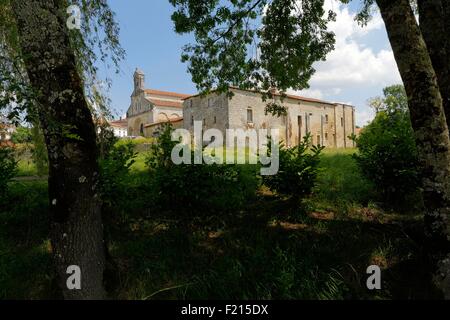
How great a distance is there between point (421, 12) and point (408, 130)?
126 inches

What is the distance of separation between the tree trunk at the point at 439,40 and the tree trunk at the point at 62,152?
196 inches

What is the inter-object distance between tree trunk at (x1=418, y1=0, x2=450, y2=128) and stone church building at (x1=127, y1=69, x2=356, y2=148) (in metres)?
23.8

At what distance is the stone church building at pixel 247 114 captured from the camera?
128 feet

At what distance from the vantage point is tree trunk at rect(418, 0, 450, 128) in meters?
4.63

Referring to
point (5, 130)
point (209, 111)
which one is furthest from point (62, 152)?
point (209, 111)

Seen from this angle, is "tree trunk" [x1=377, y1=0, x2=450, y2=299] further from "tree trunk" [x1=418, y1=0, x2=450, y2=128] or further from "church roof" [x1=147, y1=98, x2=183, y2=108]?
"church roof" [x1=147, y1=98, x2=183, y2=108]

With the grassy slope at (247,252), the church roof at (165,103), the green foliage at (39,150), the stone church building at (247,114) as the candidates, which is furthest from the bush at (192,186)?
the church roof at (165,103)

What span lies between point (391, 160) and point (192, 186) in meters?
4.37

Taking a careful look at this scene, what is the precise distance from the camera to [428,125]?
3736mm

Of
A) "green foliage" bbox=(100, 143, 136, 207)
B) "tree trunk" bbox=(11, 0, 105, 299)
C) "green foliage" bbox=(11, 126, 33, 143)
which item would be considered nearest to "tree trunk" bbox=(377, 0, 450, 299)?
"tree trunk" bbox=(11, 0, 105, 299)

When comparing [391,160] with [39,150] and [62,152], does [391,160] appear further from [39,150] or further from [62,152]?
[39,150]

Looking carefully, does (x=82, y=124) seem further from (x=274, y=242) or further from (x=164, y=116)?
(x=164, y=116)

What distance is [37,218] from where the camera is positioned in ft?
21.7
